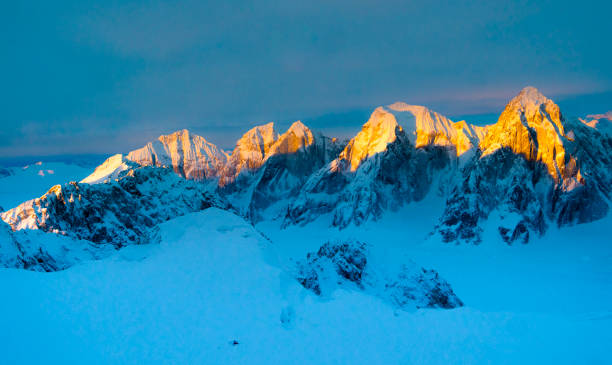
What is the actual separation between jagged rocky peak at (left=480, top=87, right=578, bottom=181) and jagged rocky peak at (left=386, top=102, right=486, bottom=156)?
24708mm

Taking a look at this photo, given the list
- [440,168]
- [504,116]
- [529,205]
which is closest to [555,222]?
[529,205]

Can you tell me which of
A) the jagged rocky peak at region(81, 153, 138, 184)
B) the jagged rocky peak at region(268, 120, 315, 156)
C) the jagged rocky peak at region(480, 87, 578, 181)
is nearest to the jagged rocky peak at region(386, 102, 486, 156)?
the jagged rocky peak at region(480, 87, 578, 181)

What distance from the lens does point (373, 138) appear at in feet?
391

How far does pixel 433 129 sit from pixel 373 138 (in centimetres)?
2082

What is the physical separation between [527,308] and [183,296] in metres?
44.3

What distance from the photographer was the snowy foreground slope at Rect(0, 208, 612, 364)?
11.0 meters

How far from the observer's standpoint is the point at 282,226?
120 metres

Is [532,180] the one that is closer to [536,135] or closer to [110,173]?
[536,135]

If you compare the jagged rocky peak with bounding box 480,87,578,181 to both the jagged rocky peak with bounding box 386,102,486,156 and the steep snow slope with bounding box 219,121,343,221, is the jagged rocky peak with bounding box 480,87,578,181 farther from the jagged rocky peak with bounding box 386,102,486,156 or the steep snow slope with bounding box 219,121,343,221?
the steep snow slope with bounding box 219,121,343,221

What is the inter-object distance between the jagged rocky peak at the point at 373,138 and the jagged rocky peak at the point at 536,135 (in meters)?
31.8

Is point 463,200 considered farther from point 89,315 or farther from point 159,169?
point 89,315

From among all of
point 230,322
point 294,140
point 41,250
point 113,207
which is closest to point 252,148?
point 294,140

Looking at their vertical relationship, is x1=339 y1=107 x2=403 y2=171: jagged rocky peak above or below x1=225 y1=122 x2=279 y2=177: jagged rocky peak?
below

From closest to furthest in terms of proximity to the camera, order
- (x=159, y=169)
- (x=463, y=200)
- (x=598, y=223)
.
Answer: (x=159, y=169) < (x=598, y=223) < (x=463, y=200)
